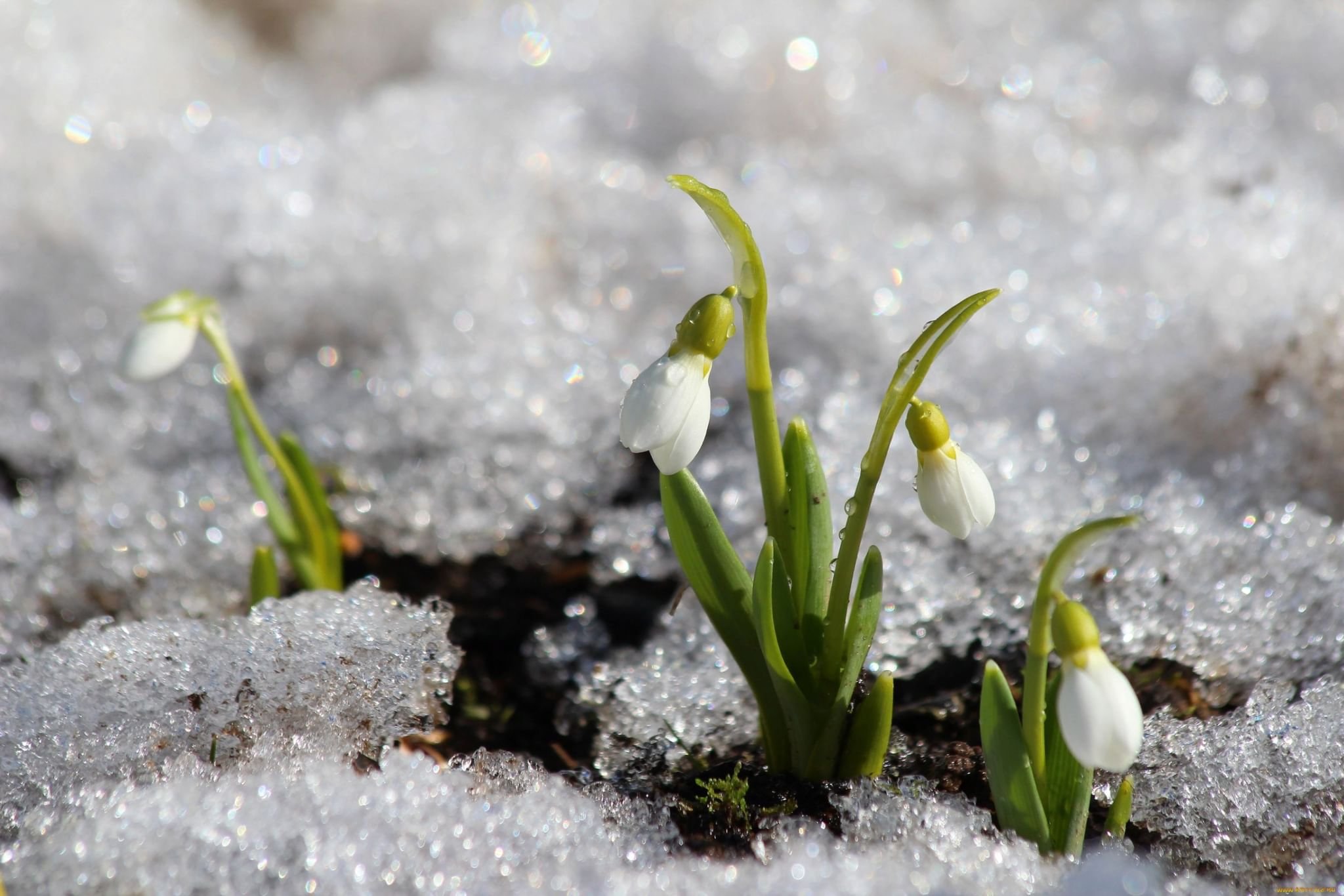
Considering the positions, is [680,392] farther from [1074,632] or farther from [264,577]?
[264,577]

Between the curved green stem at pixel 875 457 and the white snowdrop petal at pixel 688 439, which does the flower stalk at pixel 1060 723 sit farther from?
the white snowdrop petal at pixel 688 439

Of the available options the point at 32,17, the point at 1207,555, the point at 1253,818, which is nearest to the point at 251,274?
the point at 32,17

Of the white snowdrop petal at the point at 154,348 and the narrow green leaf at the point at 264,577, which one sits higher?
the white snowdrop petal at the point at 154,348

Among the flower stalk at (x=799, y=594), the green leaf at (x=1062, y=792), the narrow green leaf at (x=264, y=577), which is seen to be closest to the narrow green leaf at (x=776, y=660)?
the flower stalk at (x=799, y=594)

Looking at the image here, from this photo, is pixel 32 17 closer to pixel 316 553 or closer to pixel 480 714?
pixel 316 553

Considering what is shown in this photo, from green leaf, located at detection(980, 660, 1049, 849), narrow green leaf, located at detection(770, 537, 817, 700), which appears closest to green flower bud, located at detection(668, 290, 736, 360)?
narrow green leaf, located at detection(770, 537, 817, 700)

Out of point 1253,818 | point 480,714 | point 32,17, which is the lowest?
point 480,714
